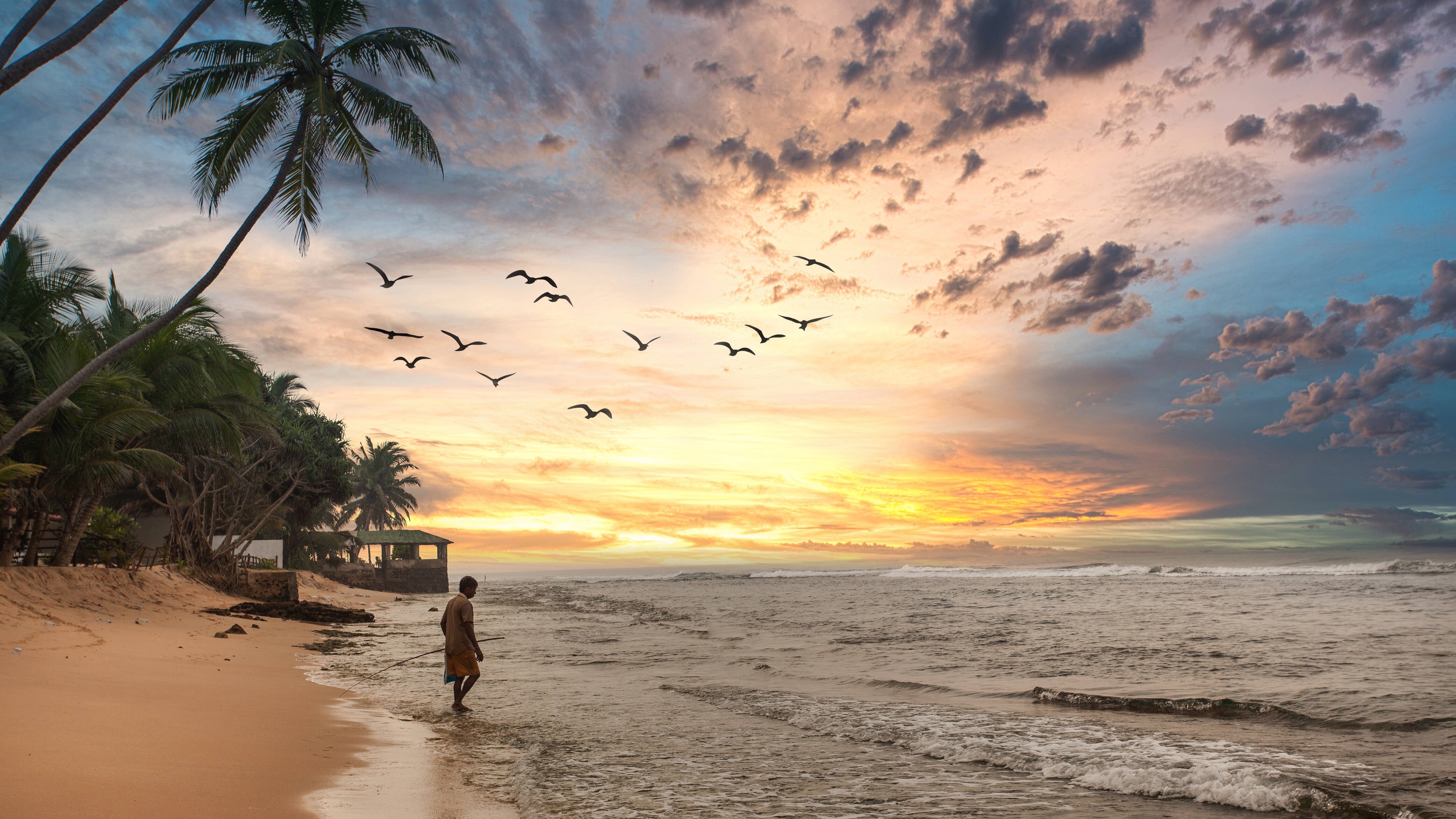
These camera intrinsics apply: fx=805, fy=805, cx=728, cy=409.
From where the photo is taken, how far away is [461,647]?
33.8 feet

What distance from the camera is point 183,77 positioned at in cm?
1383

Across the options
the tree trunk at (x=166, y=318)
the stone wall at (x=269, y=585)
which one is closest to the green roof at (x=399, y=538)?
the stone wall at (x=269, y=585)

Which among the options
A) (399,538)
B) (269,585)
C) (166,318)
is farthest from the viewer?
(399,538)

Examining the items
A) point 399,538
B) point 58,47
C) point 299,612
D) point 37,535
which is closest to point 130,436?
point 37,535

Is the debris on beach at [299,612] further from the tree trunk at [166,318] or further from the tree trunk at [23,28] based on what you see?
the tree trunk at [23,28]

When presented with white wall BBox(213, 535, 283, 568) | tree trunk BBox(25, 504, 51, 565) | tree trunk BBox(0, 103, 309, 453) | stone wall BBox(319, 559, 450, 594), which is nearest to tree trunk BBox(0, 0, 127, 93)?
tree trunk BBox(0, 103, 309, 453)

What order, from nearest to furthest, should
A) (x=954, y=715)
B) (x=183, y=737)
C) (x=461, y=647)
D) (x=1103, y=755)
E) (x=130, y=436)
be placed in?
(x=183, y=737) → (x=1103, y=755) → (x=954, y=715) → (x=461, y=647) → (x=130, y=436)

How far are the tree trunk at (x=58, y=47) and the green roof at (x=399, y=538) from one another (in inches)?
1947

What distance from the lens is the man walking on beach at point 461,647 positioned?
1022 centimetres

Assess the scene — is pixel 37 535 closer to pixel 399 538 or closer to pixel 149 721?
pixel 149 721

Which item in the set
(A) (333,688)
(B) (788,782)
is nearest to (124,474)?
(A) (333,688)

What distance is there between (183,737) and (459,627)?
3.78 metres

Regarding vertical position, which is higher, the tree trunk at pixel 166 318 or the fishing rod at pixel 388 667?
the tree trunk at pixel 166 318

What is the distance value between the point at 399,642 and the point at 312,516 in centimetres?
3110
